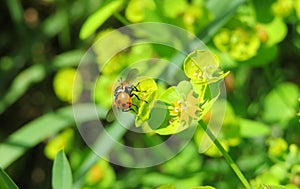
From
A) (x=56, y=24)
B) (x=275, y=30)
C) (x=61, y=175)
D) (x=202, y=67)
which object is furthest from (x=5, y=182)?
(x=56, y=24)

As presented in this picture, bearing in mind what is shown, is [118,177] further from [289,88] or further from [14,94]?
[289,88]

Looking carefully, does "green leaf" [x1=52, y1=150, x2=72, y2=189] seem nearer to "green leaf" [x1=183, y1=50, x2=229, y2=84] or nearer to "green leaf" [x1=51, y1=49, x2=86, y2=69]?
"green leaf" [x1=183, y1=50, x2=229, y2=84]

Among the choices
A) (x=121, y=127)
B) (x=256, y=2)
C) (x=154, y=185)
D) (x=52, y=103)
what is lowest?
(x=154, y=185)

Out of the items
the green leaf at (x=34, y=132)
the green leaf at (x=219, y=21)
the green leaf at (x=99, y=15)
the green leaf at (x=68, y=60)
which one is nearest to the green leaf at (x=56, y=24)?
the green leaf at (x=68, y=60)

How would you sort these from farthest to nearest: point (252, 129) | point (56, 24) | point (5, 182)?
1. point (56, 24)
2. point (252, 129)
3. point (5, 182)

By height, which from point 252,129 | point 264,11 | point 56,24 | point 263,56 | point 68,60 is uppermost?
point 56,24

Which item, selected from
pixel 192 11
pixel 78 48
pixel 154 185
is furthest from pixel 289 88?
pixel 78 48

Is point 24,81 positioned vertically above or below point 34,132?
above

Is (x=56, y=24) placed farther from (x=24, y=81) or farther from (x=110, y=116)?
(x=110, y=116)
